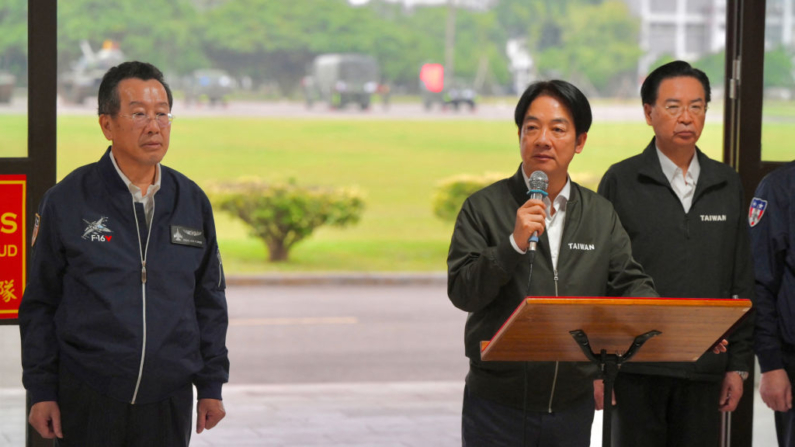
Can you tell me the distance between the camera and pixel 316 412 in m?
6.59

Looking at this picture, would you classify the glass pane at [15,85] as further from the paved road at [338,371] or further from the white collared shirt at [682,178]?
the white collared shirt at [682,178]

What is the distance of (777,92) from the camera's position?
4508 millimetres

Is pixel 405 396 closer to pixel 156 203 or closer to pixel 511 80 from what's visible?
pixel 156 203

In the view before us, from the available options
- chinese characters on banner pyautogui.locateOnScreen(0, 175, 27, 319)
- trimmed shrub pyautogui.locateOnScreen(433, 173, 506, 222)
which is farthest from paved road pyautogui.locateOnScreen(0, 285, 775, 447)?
trimmed shrub pyautogui.locateOnScreen(433, 173, 506, 222)

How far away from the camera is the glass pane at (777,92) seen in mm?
4430

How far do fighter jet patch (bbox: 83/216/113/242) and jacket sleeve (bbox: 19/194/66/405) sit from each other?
0.08 m

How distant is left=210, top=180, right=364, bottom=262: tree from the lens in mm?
15622

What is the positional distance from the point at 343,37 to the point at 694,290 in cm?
1955

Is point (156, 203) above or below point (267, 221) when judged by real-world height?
above

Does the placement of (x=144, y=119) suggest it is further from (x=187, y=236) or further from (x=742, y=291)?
(x=742, y=291)

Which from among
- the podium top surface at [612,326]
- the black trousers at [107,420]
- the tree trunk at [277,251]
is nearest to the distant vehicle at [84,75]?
the tree trunk at [277,251]

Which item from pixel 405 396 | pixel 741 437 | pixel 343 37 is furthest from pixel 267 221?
pixel 741 437

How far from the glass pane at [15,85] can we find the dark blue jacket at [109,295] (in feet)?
4.36

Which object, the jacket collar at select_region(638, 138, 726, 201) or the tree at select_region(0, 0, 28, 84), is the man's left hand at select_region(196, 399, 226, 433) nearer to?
the jacket collar at select_region(638, 138, 726, 201)
